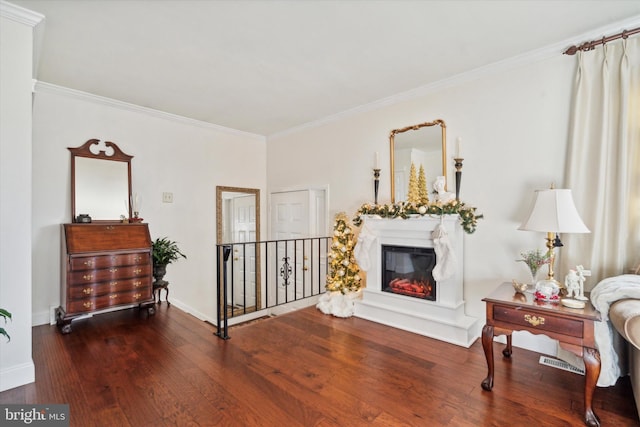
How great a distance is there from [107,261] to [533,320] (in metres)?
3.79

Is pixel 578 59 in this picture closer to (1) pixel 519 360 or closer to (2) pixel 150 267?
(1) pixel 519 360

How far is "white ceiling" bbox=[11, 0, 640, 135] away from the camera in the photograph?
2.12m

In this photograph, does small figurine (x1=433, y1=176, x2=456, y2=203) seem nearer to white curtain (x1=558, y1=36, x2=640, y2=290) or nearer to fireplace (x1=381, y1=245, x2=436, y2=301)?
fireplace (x1=381, y1=245, x2=436, y2=301)

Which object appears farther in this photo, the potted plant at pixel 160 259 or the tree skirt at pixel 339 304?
the potted plant at pixel 160 259

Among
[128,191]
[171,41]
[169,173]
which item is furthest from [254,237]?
[171,41]

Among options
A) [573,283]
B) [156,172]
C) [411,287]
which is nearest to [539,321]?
[573,283]

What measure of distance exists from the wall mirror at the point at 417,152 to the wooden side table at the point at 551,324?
5.07 feet

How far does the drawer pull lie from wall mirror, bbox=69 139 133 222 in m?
4.17

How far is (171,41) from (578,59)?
10.8ft

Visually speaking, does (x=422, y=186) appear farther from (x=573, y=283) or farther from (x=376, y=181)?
(x=573, y=283)

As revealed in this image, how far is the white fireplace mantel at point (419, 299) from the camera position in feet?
9.50

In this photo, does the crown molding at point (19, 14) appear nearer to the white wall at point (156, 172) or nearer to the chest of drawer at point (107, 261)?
Result: the white wall at point (156, 172)

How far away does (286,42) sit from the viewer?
2.53 metres

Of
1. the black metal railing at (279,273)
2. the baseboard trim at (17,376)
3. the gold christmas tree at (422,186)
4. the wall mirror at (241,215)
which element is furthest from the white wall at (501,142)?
the baseboard trim at (17,376)
